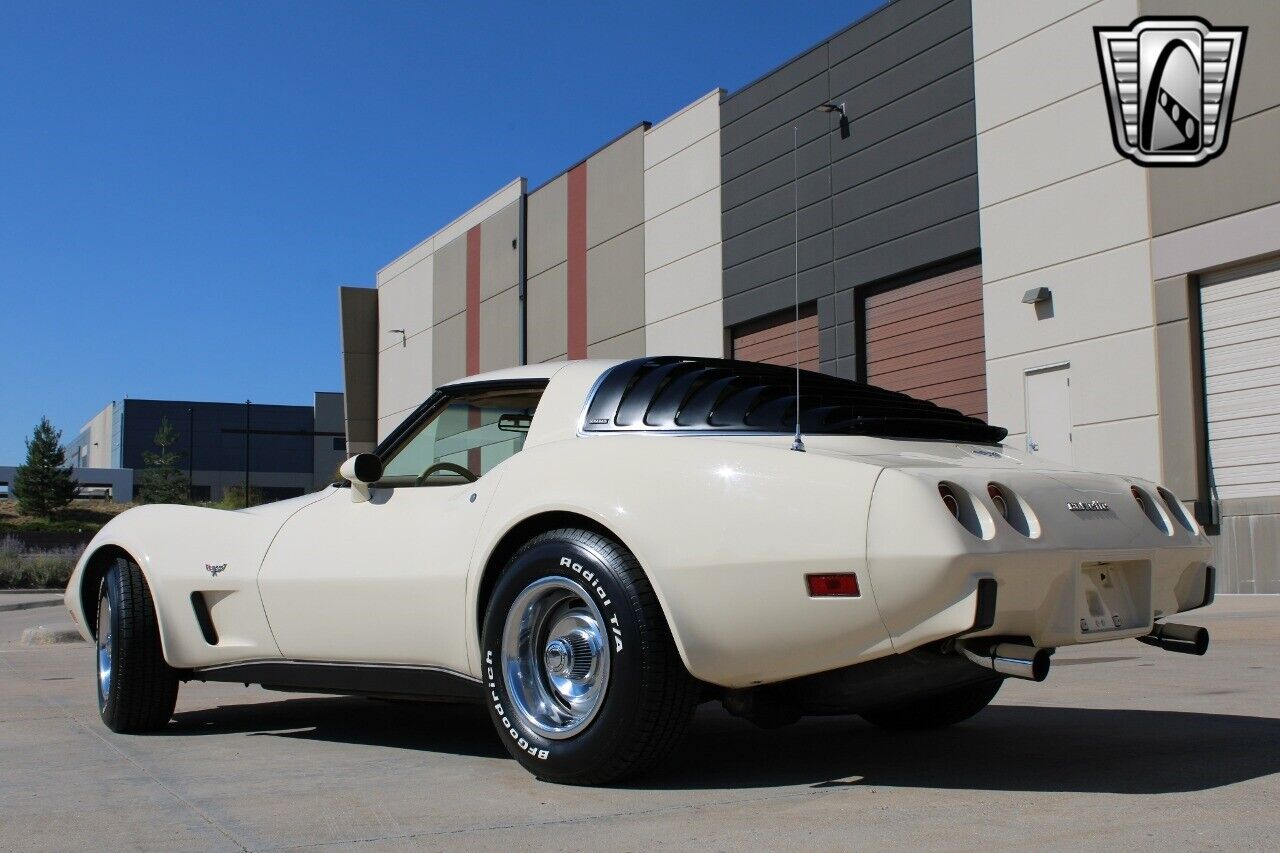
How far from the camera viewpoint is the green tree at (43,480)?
75.9 m

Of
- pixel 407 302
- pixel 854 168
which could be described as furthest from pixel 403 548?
pixel 407 302

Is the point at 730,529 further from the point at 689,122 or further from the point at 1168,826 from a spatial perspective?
the point at 689,122

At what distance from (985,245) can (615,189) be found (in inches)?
420

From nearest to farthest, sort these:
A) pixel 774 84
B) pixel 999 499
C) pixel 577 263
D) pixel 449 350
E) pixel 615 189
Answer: pixel 999 499 < pixel 774 84 < pixel 615 189 < pixel 577 263 < pixel 449 350

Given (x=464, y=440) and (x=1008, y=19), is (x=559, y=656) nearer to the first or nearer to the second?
(x=464, y=440)

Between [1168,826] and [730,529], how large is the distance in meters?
1.28

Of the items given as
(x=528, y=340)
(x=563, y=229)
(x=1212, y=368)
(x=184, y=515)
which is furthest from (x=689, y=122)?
(x=184, y=515)

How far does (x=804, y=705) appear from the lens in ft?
11.9

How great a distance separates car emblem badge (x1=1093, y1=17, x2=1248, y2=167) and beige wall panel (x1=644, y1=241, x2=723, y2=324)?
8.71 m

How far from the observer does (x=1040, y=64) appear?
17031mm

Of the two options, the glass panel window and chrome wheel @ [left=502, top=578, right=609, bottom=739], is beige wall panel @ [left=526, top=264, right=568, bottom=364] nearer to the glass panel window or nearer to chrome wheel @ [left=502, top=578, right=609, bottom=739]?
the glass panel window

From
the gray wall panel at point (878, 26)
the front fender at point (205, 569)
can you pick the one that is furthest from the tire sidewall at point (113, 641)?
the gray wall panel at point (878, 26)

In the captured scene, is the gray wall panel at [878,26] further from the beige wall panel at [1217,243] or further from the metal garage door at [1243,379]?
the metal garage door at [1243,379]

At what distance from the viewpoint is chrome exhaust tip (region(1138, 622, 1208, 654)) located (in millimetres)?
3834
